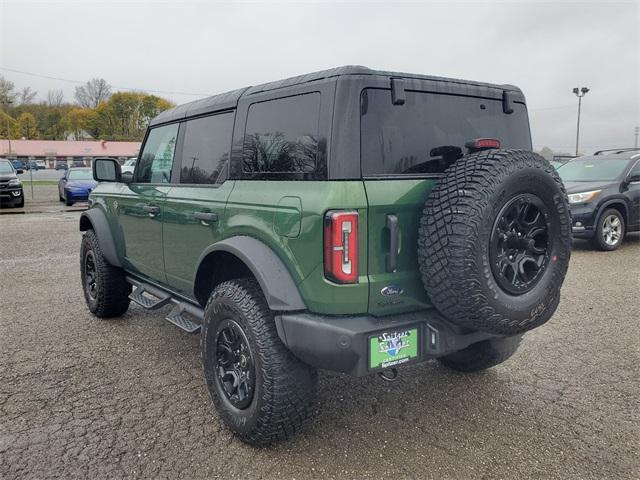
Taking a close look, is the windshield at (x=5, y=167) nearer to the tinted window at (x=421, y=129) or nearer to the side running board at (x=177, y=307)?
the side running board at (x=177, y=307)

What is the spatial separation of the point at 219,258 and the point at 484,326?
1627mm

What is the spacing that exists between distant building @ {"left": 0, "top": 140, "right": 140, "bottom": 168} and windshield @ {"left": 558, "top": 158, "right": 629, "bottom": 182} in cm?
6240

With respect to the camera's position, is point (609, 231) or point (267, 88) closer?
point (267, 88)

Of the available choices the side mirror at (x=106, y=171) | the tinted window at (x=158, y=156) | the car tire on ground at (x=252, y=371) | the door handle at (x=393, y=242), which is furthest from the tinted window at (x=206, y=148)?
the door handle at (x=393, y=242)

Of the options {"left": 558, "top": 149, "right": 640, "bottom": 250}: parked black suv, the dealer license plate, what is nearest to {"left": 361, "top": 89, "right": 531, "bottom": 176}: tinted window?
the dealer license plate

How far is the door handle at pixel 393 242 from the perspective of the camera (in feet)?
7.93

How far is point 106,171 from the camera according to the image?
4414mm

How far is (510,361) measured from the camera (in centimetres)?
395

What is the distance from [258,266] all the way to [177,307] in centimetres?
139

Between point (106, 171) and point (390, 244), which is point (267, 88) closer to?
point (390, 244)

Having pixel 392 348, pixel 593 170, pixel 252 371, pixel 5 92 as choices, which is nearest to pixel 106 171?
pixel 252 371

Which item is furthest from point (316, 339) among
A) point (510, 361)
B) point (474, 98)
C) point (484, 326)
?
point (510, 361)

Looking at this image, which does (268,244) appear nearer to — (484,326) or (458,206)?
(458,206)

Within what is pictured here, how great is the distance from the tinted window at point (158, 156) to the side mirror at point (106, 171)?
19cm
